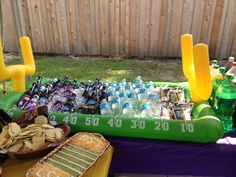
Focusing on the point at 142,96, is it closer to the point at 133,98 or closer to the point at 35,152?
the point at 133,98

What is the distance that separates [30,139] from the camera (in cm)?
115

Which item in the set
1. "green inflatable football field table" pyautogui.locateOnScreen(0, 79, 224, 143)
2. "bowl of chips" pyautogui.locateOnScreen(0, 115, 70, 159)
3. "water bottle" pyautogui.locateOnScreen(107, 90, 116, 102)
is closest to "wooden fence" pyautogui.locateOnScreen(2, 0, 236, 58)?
"water bottle" pyautogui.locateOnScreen(107, 90, 116, 102)

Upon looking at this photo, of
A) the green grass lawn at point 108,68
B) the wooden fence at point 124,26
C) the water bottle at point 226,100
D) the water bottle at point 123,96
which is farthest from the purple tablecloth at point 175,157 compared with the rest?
the wooden fence at point 124,26

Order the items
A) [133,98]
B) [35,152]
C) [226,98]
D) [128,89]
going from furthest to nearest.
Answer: [128,89] → [133,98] → [226,98] → [35,152]

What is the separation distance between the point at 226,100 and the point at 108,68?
2.49 meters

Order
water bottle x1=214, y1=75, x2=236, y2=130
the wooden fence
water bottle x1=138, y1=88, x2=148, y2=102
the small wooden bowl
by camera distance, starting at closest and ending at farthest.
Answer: the small wooden bowl → water bottle x1=214, y1=75, x2=236, y2=130 → water bottle x1=138, y1=88, x2=148, y2=102 → the wooden fence

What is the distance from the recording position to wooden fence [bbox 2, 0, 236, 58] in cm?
406

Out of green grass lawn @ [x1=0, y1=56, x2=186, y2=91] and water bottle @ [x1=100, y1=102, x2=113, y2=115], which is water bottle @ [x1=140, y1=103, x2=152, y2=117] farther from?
green grass lawn @ [x1=0, y1=56, x2=186, y2=91]

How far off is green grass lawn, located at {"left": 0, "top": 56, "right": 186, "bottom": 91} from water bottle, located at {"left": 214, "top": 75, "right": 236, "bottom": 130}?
1824mm

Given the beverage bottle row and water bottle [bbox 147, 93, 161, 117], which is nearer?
the beverage bottle row

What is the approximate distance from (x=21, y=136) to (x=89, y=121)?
1.27 ft

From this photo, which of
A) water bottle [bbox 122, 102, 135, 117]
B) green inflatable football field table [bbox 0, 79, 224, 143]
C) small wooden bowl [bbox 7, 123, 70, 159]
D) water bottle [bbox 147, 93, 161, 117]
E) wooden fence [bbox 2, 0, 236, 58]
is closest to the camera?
small wooden bowl [bbox 7, 123, 70, 159]

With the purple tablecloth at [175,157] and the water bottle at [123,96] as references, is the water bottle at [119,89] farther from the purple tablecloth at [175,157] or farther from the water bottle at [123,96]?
the purple tablecloth at [175,157]

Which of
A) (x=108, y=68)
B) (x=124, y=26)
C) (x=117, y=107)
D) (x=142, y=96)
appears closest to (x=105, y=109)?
(x=117, y=107)
